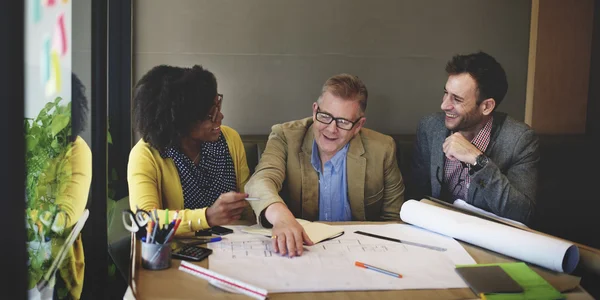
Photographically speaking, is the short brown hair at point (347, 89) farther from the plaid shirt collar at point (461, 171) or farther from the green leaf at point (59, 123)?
the green leaf at point (59, 123)

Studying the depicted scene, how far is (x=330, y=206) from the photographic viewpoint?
2402 millimetres

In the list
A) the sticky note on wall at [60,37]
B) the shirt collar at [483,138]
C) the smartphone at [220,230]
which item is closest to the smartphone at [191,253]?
the smartphone at [220,230]

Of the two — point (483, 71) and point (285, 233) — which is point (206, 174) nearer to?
point (285, 233)

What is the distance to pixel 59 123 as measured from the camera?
1561mm

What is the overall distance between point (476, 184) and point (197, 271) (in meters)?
1.50

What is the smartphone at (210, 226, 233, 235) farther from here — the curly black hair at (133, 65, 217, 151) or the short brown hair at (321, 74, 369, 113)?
the short brown hair at (321, 74, 369, 113)

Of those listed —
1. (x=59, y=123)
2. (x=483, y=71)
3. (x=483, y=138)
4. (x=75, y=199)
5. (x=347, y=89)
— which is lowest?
(x=75, y=199)

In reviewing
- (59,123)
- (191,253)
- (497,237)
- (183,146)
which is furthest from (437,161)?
(59,123)

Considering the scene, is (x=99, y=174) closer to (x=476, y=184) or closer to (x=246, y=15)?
(x=246, y=15)

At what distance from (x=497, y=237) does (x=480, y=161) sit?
0.82 meters

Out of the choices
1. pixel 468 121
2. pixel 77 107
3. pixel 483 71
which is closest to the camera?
pixel 77 107

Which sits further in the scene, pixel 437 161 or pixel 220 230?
pixel 437 161

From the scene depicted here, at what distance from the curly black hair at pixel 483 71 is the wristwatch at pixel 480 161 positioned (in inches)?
13.1

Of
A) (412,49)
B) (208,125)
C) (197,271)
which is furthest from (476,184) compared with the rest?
(197,271)
